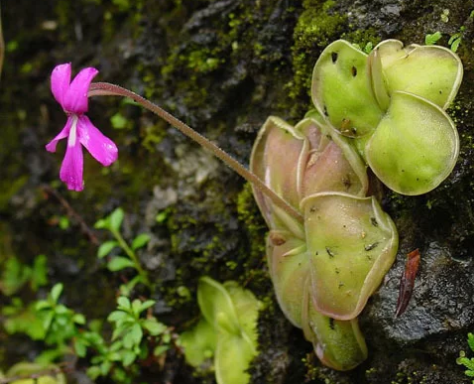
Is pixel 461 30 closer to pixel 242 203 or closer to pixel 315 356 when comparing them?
pixel 242 203

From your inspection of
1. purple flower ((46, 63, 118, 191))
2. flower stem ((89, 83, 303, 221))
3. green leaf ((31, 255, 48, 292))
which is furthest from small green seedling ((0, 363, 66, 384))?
flower stem ((89, 83, 303, 221))

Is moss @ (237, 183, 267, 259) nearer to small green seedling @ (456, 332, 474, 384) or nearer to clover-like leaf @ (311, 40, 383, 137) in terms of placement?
clover-like leaf @ (311, 40, 383, 137)

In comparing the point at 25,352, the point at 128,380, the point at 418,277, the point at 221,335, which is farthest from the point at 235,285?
the point at 25,352

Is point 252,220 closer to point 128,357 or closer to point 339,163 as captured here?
point 339,163

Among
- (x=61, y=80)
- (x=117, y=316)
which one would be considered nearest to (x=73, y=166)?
(x=61, y=80)

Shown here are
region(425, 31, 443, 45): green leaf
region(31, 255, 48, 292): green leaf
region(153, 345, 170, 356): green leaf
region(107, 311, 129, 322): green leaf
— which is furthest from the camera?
region(31, 255, 48, 292): green leaf

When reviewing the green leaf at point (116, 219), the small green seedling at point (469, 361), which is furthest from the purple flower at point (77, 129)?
the small green seedling at point (469, 361)

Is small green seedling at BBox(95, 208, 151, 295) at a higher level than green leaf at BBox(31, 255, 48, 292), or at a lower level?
higher
